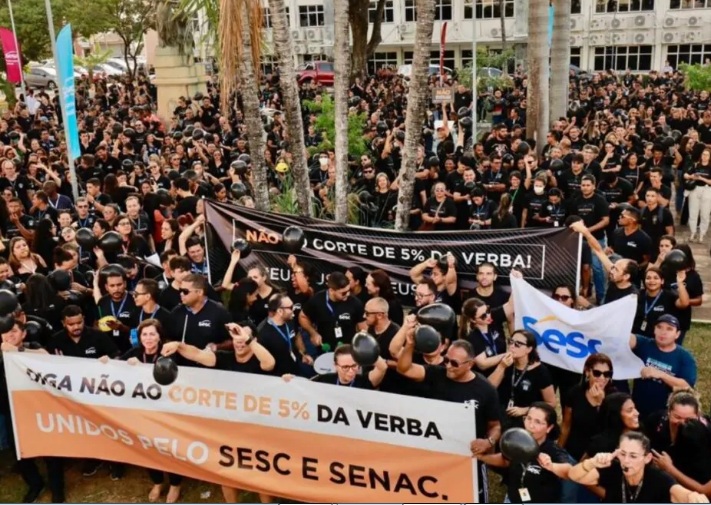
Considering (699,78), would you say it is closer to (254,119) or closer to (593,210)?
(593,210)

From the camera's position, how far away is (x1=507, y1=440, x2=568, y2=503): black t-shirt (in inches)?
178

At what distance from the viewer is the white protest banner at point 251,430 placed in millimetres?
5000

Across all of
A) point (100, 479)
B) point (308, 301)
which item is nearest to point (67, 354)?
point (100, 479)

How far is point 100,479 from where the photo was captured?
6.29m

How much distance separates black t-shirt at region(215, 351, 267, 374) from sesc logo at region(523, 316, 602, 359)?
2.31 m

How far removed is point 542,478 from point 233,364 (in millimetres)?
2381

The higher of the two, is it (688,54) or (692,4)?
(692,4)

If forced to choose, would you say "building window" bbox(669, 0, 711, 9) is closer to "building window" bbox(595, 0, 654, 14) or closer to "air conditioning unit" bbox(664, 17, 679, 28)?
"air conditioning unit" bbox(664, 17, 679, 28)

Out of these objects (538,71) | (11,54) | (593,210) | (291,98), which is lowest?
(593,210)

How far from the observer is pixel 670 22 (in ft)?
134

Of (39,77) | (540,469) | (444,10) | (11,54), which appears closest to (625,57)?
(444,10)

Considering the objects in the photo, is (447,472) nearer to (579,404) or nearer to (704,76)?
(579,404)

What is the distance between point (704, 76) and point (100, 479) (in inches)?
796

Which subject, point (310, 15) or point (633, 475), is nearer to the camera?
point (633, 475)
